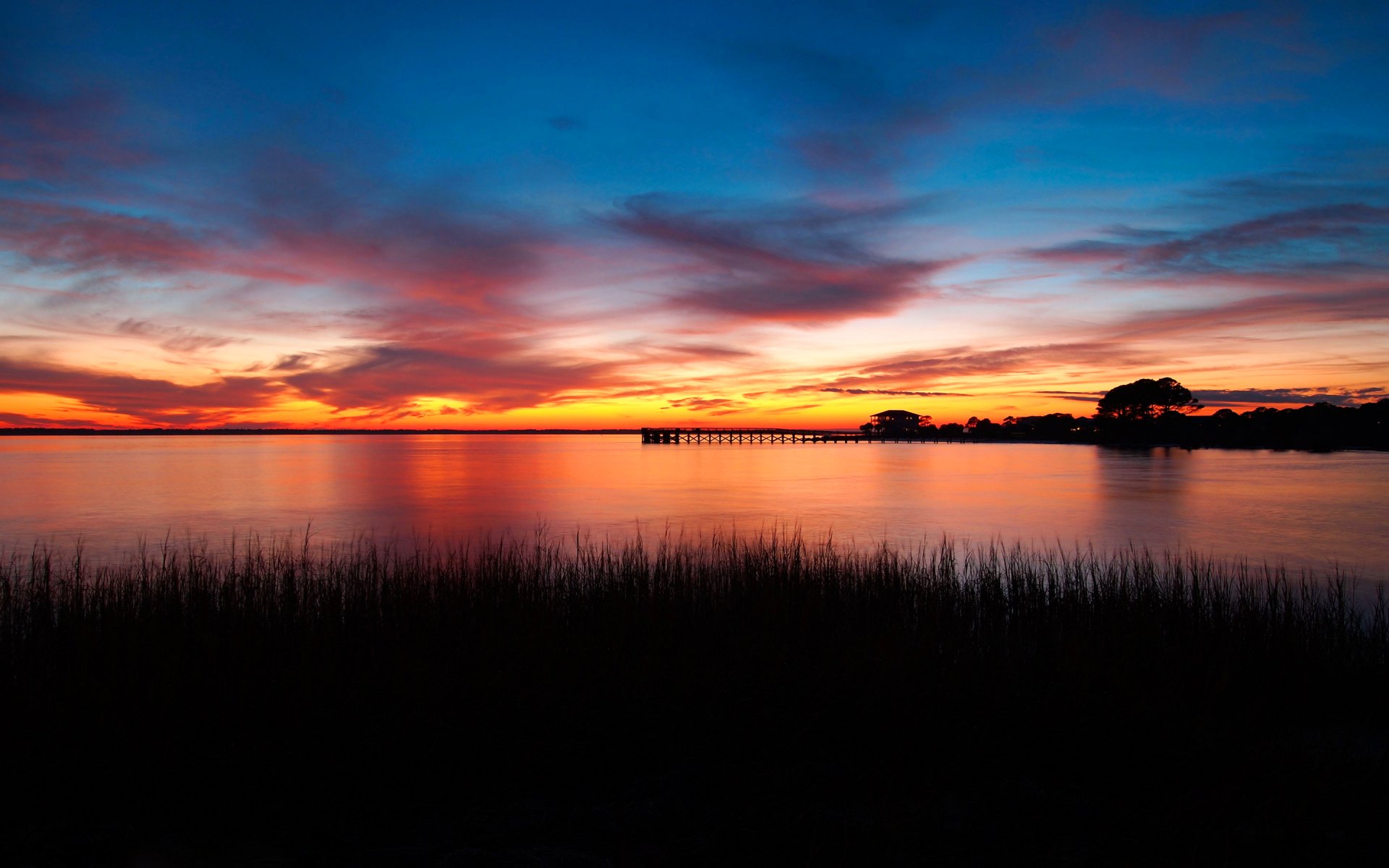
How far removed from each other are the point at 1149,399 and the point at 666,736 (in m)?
131

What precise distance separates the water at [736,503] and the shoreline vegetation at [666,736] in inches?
354

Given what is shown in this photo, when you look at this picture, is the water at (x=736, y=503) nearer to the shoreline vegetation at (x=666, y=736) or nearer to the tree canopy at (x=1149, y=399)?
the shoreline vegetation at (x=666, y=736)

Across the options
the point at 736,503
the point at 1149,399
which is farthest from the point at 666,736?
the point at 1149,399

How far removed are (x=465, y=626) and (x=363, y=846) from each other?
318 centimetres

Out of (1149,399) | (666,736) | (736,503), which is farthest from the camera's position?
(1149,399)

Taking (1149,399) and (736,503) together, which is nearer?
(736,503)

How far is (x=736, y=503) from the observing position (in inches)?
1239

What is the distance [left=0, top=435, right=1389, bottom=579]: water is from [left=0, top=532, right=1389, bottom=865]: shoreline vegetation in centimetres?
899

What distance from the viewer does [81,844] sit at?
368 centimetres

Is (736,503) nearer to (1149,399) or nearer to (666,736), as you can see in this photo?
(666,736)

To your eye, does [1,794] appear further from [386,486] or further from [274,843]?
[386,486]

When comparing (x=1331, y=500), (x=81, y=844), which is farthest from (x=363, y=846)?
(x=1331, y=500)

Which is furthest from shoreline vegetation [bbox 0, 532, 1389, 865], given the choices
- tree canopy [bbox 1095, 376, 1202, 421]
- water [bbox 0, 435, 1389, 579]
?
tree canopy [bbox 1095, 376, 1202, 421]

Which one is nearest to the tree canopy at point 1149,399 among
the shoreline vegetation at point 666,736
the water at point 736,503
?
A: the water at point 736,503
